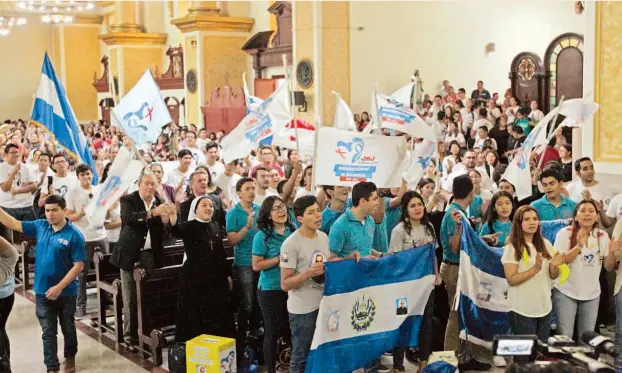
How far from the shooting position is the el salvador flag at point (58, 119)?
407 inches

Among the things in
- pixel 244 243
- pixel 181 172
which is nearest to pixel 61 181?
pixel 181 172

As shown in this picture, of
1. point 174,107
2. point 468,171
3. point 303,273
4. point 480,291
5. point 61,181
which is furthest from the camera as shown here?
point 174,107

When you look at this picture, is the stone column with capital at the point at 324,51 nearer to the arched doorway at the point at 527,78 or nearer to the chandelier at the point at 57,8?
the arched doorway at the point at 527,78

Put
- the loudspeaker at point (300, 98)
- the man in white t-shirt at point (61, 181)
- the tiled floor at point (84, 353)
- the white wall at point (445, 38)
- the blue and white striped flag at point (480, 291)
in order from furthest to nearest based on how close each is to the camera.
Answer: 1. the white wall at point (445, 38)
2. the loudspeaker at point (300, 98)
3. the man in white t-shirt at point (61, 181)
4. the tiled floor at point (84, 353)
5. the blue and white striped flag at point (480, 291)

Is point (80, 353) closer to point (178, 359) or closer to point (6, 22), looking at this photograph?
point (178, 359)

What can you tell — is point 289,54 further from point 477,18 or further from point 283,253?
point 283,253

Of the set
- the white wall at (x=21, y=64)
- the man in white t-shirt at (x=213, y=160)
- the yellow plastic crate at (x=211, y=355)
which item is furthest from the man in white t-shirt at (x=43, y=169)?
the white wall at (x=21, y=64)

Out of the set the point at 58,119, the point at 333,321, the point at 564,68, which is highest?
the point at 564,68

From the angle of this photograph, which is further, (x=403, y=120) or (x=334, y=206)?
(x=403, y=120)

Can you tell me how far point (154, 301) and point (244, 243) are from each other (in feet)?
4.14

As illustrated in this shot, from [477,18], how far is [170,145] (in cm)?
850

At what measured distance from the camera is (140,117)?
10.9 meters

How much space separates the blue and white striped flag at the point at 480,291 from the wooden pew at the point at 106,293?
3764 millimetres

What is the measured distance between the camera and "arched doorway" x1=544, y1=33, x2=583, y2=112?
20.5 m
